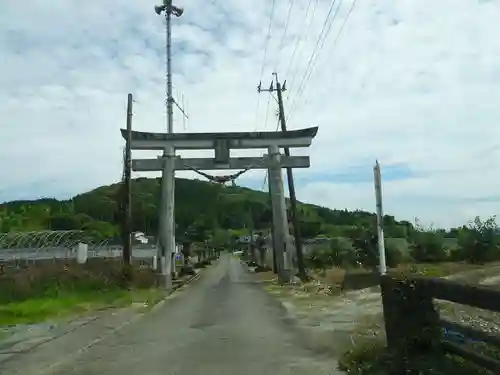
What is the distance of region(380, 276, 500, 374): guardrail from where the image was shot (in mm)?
5922

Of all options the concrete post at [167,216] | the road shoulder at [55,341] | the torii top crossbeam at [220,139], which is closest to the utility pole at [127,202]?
the torii top crossbeam at [220,139]

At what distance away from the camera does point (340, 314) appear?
17.0 meters

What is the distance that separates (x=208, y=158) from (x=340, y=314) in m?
17.0

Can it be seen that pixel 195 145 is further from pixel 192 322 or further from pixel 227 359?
pixel 227 359

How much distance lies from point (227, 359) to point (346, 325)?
209 inches

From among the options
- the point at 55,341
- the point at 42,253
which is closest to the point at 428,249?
the point at 42,253

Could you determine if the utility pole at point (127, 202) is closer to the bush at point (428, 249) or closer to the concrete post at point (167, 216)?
the concrete post at point (167, 216)

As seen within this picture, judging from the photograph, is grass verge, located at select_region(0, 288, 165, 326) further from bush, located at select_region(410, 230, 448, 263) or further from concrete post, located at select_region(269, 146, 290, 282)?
bush, located at select_region(410, 230, 448, 263)

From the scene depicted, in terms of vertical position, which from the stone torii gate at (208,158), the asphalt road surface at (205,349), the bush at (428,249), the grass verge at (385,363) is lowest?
the asphalt road surface at (205,349)

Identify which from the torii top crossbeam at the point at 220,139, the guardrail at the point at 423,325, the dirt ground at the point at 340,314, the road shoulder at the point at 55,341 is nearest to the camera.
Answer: the guardrail at the point at 423,325

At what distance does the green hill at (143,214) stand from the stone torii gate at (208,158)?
16201 millimetres

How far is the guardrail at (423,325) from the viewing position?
5.92 metres

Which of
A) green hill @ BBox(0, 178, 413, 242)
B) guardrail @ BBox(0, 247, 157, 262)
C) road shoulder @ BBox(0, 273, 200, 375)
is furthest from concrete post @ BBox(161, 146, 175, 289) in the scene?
green hill @ BBox(0, 178, 413, 242)

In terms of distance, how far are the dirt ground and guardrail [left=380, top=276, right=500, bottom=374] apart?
512 millimetres
